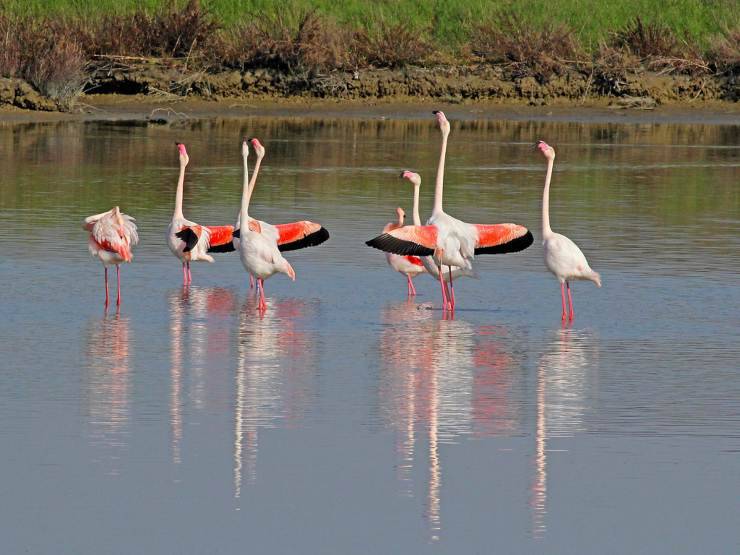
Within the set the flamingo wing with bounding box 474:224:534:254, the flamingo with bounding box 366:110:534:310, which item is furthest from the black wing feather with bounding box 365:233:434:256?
the flamingo wing with bounding box 474:224:534:254

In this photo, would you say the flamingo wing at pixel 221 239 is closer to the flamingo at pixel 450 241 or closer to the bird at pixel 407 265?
the bird at pixel 407 265

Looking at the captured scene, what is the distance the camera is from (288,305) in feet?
39.8

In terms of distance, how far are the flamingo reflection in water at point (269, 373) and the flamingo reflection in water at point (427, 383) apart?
1.48 feet

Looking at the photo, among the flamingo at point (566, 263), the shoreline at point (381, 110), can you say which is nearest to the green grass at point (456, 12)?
the shoreline at point (381, 110)

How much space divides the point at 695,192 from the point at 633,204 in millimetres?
1482

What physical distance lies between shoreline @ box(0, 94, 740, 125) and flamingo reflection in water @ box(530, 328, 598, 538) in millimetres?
19184

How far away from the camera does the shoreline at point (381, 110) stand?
29.7 m

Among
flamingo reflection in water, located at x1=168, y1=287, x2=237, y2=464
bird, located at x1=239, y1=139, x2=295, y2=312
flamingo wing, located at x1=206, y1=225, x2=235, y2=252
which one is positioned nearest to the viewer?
flamingo reflection in water, located at x1=168, y1=287, x2=237, y2=464

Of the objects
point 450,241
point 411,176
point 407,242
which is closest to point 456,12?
point 411,176

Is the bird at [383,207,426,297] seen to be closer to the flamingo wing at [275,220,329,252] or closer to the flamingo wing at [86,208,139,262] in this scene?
the flamingo wing at [275,220,329,252]


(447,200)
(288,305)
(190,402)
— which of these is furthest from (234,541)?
(447,200)

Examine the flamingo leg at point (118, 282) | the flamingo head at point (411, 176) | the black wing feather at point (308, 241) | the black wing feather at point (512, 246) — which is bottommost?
the flamingo leg at point (118, 282)

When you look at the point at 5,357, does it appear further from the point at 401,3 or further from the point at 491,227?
the point at 401,3

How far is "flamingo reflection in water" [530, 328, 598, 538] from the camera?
7.14 m
